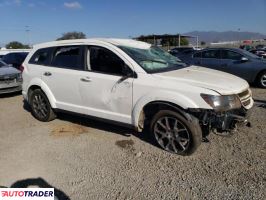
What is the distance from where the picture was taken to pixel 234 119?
15.1 feet

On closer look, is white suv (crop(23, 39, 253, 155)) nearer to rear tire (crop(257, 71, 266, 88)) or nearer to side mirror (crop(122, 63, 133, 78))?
side mirror (crop(122, 63, 133, 78))

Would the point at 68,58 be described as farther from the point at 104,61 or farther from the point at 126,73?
the point at 126,73

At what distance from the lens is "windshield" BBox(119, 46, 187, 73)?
519 centimetres

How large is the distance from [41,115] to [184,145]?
354 cm

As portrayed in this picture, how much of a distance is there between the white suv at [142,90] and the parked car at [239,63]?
528cm

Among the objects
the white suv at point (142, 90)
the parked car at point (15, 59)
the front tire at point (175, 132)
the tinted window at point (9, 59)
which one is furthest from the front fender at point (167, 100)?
the tinted window at point (9, 59)

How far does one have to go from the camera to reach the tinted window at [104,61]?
530cm

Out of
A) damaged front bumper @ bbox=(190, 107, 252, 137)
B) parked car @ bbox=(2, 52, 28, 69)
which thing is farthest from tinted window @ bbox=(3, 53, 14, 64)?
damaged front bumper @ bbox=(190, 107, 252, 137)

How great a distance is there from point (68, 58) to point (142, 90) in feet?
6.43

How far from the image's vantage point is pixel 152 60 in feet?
17.9

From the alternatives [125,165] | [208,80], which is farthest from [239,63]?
[125,165]

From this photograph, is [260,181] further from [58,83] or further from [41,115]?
[41,115]

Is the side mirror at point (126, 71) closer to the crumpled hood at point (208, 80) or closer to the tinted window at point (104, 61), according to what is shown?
the tinted window at point (104, 61)

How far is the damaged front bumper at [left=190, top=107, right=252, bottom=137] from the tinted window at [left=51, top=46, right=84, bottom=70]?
248 cm
